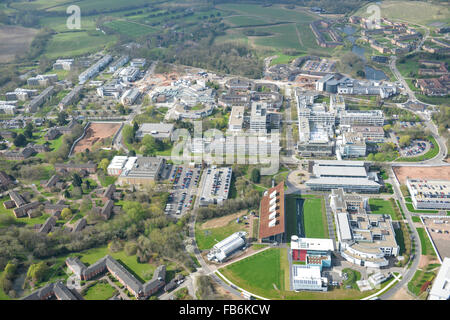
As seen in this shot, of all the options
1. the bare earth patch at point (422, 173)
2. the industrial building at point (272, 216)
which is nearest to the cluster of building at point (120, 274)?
the industrial building at point (272, 216)

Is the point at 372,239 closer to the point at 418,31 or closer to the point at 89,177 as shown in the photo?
the point at 89,177

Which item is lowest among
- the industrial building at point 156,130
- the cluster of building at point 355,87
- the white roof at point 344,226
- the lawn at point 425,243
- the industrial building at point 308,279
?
the industrial building at point 308,279

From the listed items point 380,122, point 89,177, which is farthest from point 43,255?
point 380,122

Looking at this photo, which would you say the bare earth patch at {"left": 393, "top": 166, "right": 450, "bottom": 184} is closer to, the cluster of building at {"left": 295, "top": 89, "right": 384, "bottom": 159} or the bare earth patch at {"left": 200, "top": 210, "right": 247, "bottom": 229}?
the cluster of building at {"left": 295, "top": 89, "right": 384, "bottom": 159}

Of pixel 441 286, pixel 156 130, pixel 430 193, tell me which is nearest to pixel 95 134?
pixel 156 130

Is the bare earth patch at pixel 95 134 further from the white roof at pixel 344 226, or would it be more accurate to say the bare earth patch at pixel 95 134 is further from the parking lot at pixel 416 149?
the parking lot at pixel 416 149
